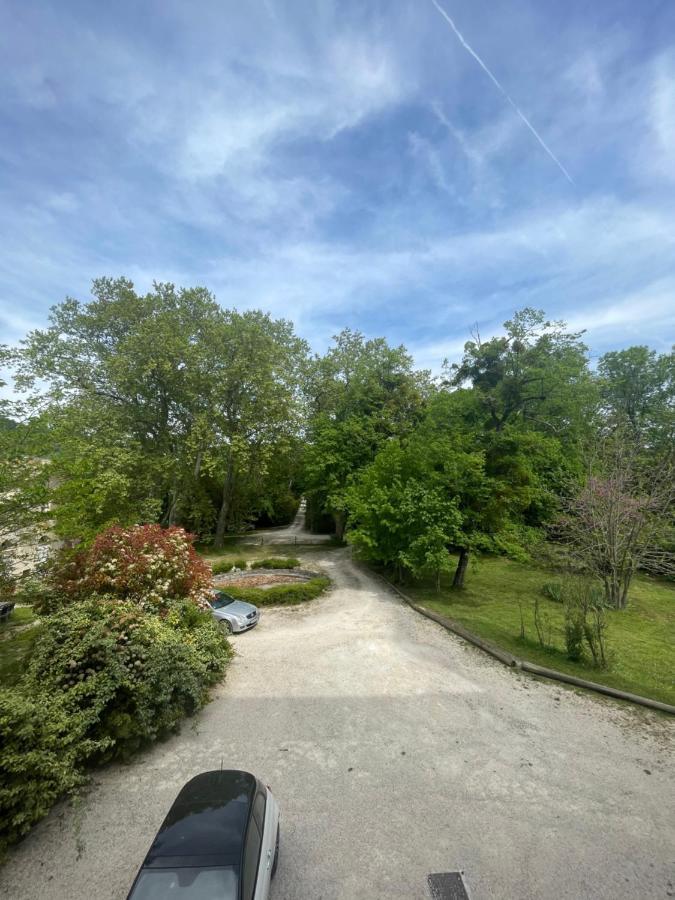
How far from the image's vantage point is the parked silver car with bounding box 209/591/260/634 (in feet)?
43.3

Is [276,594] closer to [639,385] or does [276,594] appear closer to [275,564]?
[275,564]

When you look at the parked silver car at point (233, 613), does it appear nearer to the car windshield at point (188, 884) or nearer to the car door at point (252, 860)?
the car door at point (252, 860)

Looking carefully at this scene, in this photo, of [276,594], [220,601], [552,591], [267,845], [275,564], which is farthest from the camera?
[275,564]

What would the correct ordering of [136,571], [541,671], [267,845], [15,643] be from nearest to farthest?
1. [267,845]
2. [541,671]
3. [136,571]
4. [15,643]

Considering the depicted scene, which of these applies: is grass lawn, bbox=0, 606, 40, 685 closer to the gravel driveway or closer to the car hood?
the gravel driveway

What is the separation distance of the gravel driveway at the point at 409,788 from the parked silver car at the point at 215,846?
0.90 m

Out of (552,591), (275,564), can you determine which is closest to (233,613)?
(275,564)

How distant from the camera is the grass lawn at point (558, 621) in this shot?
34.7ft

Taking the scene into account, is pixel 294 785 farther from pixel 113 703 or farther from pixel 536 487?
pixel 536 487

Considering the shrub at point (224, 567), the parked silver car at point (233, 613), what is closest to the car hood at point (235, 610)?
the parked silver car at point (233, 613)

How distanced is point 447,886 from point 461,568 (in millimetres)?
15151

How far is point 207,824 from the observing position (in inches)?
185

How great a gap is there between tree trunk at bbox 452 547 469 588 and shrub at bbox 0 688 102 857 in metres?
16.6

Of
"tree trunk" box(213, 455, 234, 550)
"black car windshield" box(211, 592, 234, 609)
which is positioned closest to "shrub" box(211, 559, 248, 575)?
"black car windshield" box(211, 592, 234, 609)
